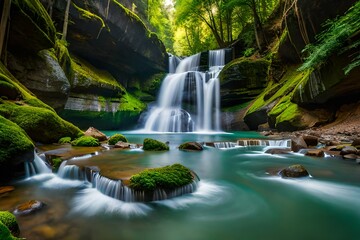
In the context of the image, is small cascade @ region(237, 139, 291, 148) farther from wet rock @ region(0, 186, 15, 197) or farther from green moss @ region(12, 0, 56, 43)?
green moss @ region(12, 0, 56, 43)

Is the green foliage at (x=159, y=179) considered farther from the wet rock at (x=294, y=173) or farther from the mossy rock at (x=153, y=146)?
the mossy rock at (x=153, y=146)

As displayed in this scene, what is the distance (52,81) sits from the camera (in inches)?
421

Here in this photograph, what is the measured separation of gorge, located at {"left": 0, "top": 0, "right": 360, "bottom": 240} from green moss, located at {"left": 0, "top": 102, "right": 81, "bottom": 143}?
0.12 feet

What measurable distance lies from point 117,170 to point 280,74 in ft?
53.7

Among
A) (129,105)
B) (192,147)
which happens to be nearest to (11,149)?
(192,147)

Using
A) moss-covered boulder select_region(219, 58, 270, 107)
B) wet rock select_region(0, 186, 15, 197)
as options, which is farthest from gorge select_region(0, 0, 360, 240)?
moss-covered boulder select_region(219, 58, 270, 107)

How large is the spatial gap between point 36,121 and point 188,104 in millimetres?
15884

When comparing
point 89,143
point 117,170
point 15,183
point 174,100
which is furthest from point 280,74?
point 15,183

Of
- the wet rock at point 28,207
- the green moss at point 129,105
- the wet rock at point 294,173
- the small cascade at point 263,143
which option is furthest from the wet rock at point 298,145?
the green moss at point 129,105

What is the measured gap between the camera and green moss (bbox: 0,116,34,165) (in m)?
3.94

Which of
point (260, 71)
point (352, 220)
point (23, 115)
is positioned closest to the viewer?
point (352, 220)

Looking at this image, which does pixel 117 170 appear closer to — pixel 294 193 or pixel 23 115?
pixel 294 193

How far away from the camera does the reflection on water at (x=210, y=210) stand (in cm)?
265

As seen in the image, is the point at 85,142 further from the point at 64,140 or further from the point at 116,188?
the point at 116,188
